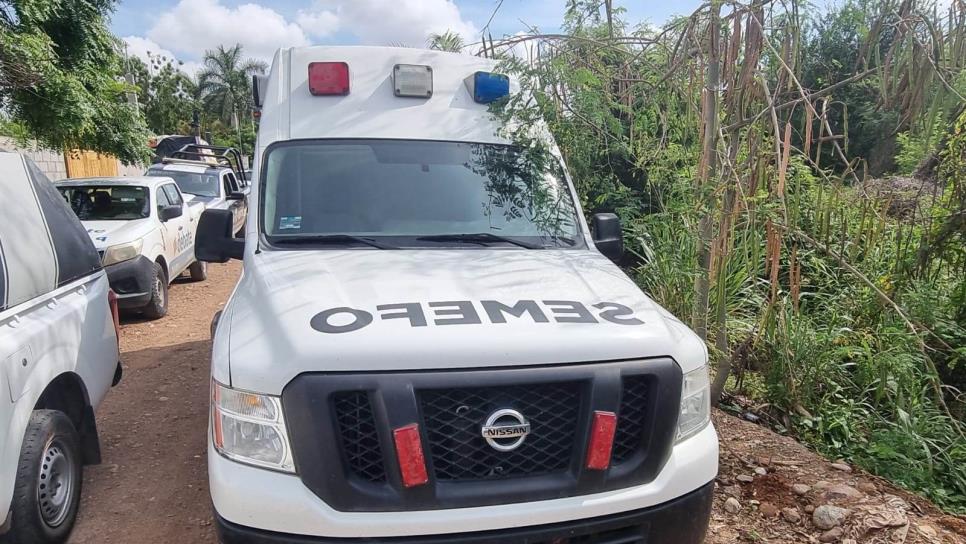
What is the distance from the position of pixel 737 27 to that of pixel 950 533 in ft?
8.88

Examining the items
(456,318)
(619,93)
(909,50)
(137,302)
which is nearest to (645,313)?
(456,318)

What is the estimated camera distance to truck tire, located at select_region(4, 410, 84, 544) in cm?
271

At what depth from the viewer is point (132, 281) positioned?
6.67 metres

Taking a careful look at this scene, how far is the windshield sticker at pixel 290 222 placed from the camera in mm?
3283

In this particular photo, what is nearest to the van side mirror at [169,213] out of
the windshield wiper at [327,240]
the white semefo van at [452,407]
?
the windshield wiper at [327,240]

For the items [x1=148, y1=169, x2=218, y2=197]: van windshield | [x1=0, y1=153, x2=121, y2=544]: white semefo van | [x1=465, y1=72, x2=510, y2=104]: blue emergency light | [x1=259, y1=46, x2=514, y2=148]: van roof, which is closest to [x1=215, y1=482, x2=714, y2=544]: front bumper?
[x1=0, y1=153, x2=121, y2=544]: white semefo van

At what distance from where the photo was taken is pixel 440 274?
2.73 metres

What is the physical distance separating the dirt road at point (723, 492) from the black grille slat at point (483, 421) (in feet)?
4.52

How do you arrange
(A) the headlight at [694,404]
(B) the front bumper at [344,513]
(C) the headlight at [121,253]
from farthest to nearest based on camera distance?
(C) the headlight at [121,253] → (A) the headlight at [694,404] → (B) the front bumper at [344,513]

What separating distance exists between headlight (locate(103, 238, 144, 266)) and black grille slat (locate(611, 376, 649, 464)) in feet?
20.0

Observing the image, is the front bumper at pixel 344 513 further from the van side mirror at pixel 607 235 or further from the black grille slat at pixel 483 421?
the van side mirror at pixel 607 235

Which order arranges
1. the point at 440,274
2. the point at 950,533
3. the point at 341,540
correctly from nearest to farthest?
the point at 341,540 < the point at 440,274 < the point at 950,533

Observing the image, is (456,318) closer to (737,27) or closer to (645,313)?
(645,313)

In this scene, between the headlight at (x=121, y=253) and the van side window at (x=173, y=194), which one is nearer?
the headlight at (x=121, y=253)
